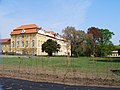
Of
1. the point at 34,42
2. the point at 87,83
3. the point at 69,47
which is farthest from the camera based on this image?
the point at 34,42

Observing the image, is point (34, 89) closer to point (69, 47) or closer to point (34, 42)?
point (69, 47)

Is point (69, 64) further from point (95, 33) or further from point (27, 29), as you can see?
point (27, 29)

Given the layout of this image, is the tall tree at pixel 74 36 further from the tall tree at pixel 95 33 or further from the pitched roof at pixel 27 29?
the pitched roof at pixel 27 29

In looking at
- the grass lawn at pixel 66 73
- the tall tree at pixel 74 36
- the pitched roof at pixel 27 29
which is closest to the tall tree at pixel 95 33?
the tall tree at pixel 74 36

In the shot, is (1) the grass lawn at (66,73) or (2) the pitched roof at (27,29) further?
(2) the pitched roof at (27,29)

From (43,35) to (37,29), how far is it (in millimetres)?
4331

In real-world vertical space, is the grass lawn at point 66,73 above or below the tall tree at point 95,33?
below

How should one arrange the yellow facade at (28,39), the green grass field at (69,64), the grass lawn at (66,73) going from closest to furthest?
the grass lawn at (66,73) → the green grass field at (69,64) → the yellow facade at (28,39)

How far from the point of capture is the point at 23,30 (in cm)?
9638

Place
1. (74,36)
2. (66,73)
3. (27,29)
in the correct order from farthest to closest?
(27,29), (74,36), (66,73)

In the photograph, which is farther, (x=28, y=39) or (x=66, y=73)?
(x=28, y=39)

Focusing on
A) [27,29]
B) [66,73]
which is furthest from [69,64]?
[27,29]

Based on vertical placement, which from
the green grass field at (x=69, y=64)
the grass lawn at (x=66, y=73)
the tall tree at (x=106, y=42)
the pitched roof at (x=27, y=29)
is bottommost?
the grass lawn at (x=66, y=73)

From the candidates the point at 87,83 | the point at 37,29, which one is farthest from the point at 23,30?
the point at 87,83
